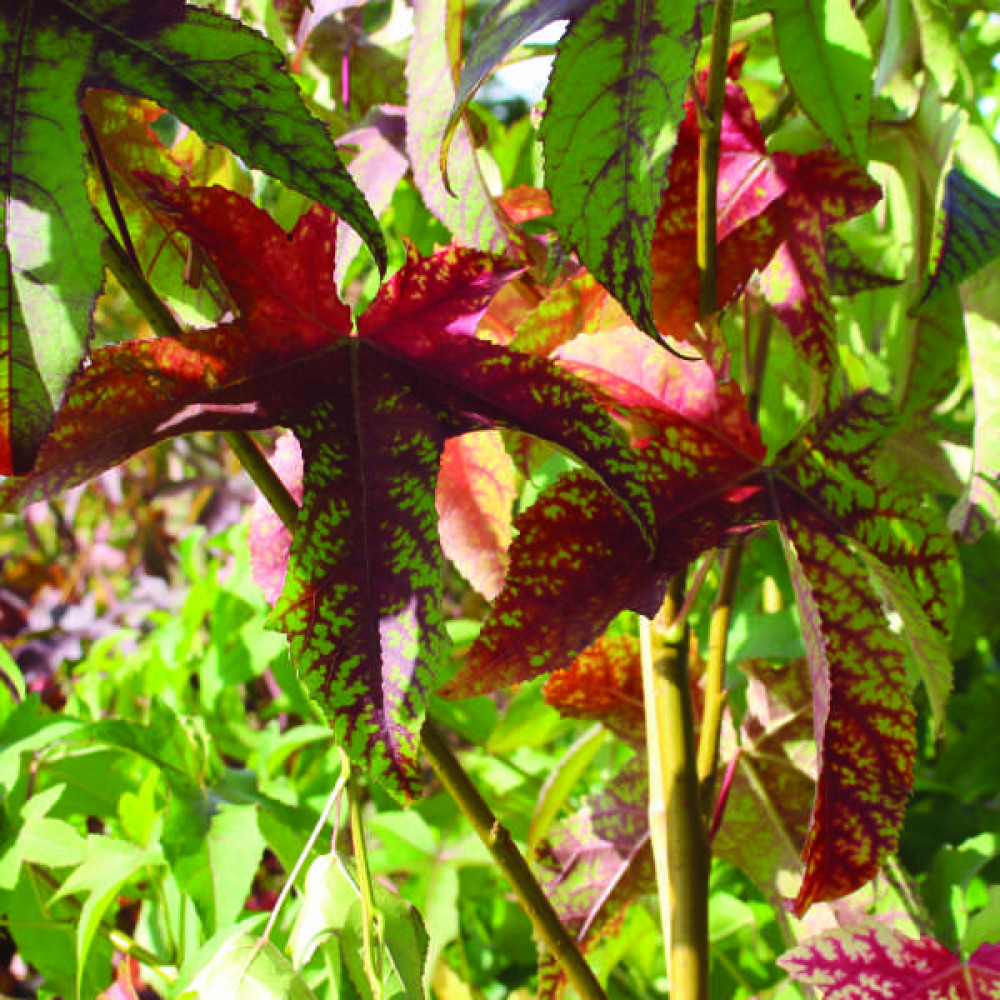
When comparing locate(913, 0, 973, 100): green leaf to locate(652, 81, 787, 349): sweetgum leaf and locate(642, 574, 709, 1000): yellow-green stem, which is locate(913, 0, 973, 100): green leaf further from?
locate(642, 574, 709, 1000): yellow-green stem

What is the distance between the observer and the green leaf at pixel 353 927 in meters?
0.51

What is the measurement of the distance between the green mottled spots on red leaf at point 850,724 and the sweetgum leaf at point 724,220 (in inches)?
6.0

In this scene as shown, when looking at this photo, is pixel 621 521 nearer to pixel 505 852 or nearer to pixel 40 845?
pixel 505 852

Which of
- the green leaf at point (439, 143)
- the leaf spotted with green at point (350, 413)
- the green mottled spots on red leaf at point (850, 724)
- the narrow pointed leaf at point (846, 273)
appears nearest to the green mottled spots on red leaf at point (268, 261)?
the leaf spotted with green at point (350, 413)

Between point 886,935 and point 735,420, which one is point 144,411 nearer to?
point 735,420

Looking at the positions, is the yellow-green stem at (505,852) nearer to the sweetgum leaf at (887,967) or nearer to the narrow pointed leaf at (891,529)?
the sweetgum leaf at (887,967)

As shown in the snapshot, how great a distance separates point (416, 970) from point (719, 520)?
0.26 m

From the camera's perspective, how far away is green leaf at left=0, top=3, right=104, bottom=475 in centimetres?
35

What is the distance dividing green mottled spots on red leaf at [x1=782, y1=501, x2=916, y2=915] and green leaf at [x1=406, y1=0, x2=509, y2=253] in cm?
24

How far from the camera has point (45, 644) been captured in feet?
5.61

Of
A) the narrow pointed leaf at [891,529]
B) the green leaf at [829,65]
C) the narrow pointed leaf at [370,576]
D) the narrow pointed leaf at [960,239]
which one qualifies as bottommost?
the narrow pointed leaf at [891,529]

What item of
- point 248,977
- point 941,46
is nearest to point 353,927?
point 248,977

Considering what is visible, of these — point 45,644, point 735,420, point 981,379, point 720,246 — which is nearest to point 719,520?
point 735,420

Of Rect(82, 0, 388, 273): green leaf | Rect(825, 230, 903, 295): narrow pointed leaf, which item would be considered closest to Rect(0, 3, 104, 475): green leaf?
Rect(82, 0, 388, 273): green leaf
